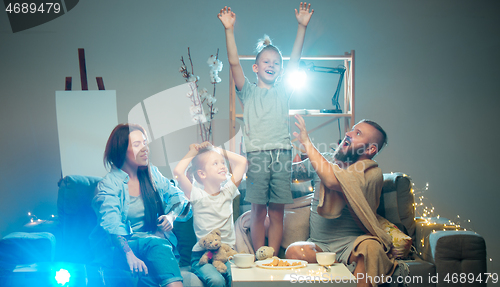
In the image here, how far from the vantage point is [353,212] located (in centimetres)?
203

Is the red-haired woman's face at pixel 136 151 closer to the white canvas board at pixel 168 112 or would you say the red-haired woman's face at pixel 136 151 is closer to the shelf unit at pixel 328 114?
the shelf unit at pixel 328 114

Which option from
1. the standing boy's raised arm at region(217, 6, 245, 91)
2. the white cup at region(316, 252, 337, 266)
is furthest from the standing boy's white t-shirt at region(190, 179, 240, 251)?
the standing boy's raised arm at region(217, 6, 245, 91)

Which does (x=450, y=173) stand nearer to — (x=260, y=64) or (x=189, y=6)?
(x=260, y=64)

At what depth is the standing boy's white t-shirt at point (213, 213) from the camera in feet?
6.78

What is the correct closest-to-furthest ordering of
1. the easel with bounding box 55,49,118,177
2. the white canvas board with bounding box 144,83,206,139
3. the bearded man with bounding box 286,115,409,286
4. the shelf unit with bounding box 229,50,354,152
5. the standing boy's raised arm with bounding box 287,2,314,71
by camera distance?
1. the bearded man with bounding box 286,115,409,286
2. the standing boy's raised arm with bounding box 287,2,314,71
3. the easel with bounding box 55,49,118,177
4. the shelf unit with bounding box 229,50,354,152
5. the white canvas board with bounding box 144,83,206,139

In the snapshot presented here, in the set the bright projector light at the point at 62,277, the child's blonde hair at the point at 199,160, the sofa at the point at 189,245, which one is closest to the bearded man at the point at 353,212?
the sofa at the point at 189,245

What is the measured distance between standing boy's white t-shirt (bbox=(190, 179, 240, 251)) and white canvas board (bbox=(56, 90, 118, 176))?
1.01 metres

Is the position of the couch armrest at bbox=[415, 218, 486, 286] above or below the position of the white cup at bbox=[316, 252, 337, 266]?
below

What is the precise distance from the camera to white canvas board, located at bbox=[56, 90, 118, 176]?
2.79 m

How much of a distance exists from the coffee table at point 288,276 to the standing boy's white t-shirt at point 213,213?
0.39 metres

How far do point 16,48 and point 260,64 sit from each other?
2423 mm

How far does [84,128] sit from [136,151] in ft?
3.50

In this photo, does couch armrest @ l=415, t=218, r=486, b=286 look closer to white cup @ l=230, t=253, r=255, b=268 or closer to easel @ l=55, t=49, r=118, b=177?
white cup @ l=230, t=253, r=255, b=268

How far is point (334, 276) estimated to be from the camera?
5.23ft
